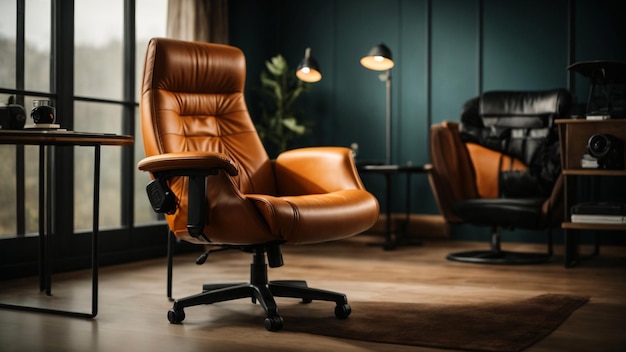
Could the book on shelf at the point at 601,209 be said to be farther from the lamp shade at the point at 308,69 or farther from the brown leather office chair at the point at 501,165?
the lamp shade at the point at 308,69

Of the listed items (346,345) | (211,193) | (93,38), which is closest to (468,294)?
(346,345)

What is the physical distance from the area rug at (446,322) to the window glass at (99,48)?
2148 mm

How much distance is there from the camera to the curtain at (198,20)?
5.25 m

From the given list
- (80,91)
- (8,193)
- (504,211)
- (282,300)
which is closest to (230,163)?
(282,300)

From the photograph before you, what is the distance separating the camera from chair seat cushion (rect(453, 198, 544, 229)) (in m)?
4.53

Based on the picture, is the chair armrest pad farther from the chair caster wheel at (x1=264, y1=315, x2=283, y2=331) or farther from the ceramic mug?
the ceramic mug

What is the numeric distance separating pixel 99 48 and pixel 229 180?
7.70ft

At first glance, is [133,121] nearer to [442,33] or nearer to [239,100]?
[239,100]

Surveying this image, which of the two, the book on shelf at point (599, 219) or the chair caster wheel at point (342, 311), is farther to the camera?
the book on shelf at point (599, 219)

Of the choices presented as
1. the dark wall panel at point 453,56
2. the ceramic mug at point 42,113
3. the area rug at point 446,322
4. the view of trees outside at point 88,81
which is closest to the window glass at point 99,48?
the view of trees outside at point 88,81

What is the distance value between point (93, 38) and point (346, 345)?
288 cm

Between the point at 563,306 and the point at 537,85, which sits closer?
the point at 563,306

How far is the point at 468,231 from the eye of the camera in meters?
6.02

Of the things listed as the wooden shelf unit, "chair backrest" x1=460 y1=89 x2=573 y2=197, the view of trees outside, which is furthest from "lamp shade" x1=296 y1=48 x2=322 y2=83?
the wooden shelf unit
